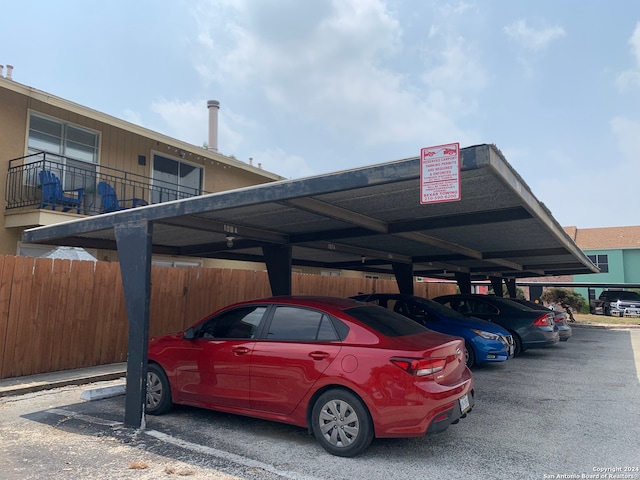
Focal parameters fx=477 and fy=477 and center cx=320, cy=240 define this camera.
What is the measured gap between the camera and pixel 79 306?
9.19 m

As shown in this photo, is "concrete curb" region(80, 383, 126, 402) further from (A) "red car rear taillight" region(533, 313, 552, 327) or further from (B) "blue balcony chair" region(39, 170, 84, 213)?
(A) "red car rear taillight" region(533, 313, 552, 327)

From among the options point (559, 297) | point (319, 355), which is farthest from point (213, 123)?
point (559, 297)

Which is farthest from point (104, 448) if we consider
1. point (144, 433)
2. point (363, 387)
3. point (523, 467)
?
point (523, 467)

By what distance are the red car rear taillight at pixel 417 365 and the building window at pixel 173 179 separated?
11508mm

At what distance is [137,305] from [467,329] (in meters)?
6.39

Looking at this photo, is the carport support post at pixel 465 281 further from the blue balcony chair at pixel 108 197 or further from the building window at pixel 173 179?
the blue balcony chair at pixel 108 197

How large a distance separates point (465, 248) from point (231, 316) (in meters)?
6.63

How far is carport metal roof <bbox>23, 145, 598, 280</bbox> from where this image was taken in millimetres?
4824

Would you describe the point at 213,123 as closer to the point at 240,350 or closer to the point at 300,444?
the point at 240,350

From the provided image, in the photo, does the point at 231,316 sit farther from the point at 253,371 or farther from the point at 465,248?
the point at 465,248

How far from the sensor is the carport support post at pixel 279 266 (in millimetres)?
8609

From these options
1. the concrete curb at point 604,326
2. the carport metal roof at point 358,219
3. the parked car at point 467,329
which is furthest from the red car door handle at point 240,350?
the concrete curb at point 604,326

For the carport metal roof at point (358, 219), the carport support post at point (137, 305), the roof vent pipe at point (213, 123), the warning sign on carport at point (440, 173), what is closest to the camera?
the warning sign on carport at point (440, 173)

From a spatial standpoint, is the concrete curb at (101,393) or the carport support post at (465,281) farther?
the carport support post at (465,281)
